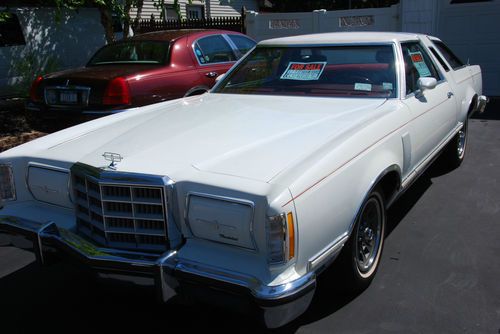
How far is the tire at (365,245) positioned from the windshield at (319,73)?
102cm

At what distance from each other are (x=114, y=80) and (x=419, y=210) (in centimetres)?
387

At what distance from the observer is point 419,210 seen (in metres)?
4.55

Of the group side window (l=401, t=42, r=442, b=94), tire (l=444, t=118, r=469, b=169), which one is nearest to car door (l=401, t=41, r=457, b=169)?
side window (l=401, t=42, r=442, b=94)

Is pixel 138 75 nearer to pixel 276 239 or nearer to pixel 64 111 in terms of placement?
pixel 64 111

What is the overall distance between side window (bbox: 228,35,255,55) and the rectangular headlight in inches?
203

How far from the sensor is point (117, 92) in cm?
604

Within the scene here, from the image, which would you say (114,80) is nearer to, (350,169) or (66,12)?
(350,169)

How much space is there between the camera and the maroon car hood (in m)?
6.28

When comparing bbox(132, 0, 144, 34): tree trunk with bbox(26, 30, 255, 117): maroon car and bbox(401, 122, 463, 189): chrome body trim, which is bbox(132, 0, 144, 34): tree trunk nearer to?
bbox(26, 30, 255, 117): maroon car

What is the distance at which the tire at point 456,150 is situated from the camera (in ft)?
18.1

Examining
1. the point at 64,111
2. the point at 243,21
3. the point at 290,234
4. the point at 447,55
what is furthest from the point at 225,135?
the point at 243,21

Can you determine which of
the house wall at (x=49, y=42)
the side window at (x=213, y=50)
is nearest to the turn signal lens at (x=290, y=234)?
the side window at (x=213, y=50)

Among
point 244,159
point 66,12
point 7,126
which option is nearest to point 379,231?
point 244,159

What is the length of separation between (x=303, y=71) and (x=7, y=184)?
7.99ft
